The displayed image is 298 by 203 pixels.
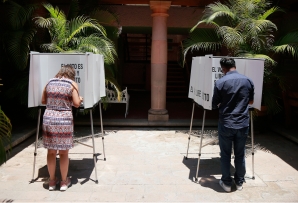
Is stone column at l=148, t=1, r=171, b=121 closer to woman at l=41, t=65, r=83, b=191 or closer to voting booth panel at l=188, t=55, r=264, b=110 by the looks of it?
voting booth panel at l=188, t=55, r=264, b=110

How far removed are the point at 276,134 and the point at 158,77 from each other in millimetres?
3494

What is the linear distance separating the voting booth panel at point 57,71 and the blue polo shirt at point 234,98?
6.46ft

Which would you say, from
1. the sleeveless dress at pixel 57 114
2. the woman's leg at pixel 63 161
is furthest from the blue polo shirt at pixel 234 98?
the woman's leg at pixel 63 161

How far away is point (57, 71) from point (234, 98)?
275 cm

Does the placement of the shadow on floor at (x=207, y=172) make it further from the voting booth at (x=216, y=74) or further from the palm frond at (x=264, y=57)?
the palm frond at (x=264, y=57)

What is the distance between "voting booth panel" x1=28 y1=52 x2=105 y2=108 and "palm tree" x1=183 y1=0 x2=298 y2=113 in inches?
113

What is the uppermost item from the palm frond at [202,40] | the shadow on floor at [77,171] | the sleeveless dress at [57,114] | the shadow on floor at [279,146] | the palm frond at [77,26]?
the palm frond at [77,26]

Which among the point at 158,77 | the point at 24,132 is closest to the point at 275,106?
the point at 158,77

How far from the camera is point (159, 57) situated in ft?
29.1

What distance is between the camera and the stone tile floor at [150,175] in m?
4.45

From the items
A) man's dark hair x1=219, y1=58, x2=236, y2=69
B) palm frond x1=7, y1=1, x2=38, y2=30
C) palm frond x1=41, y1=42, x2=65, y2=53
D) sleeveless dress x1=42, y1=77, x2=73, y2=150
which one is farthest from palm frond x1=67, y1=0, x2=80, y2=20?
man's dark hair x1=219, y1=58, x2=236, y2=69

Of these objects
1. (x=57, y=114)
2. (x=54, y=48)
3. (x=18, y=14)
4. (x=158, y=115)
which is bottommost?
(x=158, y=115)

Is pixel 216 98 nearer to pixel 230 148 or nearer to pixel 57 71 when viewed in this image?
pixel 230 148

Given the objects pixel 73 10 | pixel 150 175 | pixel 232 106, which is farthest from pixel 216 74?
pixel 73 10
